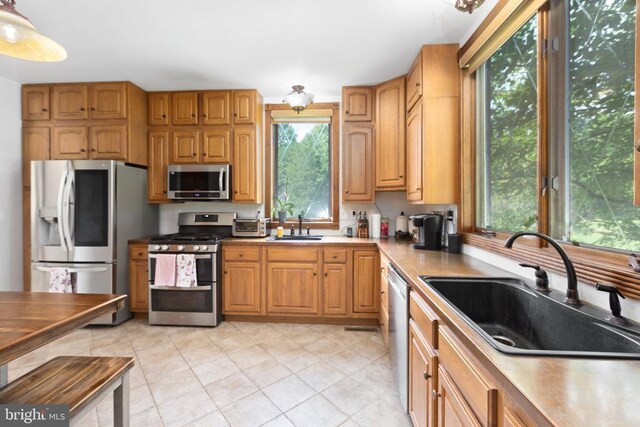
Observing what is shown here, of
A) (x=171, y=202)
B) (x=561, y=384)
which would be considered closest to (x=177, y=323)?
(x=171, y=202)

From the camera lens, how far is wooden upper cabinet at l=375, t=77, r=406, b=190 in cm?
297

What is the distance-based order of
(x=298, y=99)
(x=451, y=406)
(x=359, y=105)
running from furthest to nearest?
(x=359, y=105), (x=298, y=99), (x=451, y=406)

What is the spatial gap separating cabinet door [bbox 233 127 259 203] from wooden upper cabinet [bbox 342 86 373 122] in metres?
1.10

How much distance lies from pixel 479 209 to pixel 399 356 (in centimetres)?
134

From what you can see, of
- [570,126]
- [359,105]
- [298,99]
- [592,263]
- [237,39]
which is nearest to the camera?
[592,263]

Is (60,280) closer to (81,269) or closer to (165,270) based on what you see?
(81,269)

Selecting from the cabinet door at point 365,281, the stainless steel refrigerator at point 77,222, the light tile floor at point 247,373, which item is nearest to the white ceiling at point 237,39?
the stainless steel refrigerator at point 77,222

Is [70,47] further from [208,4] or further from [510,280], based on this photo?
[510,280]

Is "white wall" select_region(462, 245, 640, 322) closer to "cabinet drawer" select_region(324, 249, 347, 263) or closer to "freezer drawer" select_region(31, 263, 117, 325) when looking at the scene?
"cabinet drawer" select_region(324, 249, 347, 263)

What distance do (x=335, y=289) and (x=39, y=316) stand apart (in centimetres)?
227

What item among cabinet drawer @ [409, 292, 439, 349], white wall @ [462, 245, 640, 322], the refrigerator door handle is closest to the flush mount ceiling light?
cabinet drawer @ [409, 292, 439, 349]

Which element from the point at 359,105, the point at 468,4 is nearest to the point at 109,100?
the point at 359,105

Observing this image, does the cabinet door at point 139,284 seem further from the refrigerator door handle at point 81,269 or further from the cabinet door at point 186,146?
the cabinet door at point 186,146

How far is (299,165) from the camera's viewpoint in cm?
365
